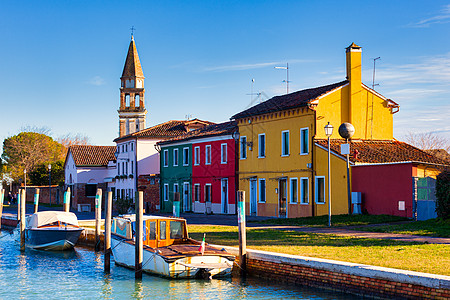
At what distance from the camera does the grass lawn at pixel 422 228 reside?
2105cm

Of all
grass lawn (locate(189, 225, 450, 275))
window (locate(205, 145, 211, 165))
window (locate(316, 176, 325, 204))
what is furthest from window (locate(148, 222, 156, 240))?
window (locate(205, 145, 211, 165))

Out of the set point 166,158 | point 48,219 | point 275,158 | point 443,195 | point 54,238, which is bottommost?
point 54,238

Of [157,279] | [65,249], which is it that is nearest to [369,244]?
[157,279]

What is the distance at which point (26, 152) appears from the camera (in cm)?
8356

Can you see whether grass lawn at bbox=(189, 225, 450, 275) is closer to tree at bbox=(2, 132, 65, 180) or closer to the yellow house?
the yellow house

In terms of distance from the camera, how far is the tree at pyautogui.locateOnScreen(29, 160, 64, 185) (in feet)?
247

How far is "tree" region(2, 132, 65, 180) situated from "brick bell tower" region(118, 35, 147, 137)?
42.5ft

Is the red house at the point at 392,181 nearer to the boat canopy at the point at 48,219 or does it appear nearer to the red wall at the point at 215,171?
the red wall at the point at 215,171

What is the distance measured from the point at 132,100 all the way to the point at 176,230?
61.3 meters

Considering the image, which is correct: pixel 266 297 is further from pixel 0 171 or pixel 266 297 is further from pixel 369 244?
pixel 0 171

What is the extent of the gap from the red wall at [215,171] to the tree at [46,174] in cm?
3400

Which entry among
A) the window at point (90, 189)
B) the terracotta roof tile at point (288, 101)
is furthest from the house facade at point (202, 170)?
the window at point (90, 189)

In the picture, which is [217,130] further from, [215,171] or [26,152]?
[26,152]

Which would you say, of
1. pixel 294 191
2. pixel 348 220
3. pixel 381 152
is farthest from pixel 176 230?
pixel 381 152
